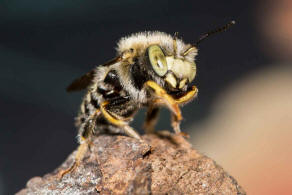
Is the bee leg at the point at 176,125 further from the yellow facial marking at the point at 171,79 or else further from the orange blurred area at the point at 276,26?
the orange blurred area at the point at 276,26

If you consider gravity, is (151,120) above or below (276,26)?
below

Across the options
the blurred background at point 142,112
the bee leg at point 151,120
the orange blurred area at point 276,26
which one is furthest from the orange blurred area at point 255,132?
the bee leg at point 151,120

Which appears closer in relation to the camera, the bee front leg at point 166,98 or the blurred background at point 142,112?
the bee front leg at point 166,98

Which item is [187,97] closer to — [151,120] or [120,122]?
[120,122]

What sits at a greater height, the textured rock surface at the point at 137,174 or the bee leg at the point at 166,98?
the bee leg at the point at 166,98

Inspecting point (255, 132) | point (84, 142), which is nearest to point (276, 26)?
point (255, 132)

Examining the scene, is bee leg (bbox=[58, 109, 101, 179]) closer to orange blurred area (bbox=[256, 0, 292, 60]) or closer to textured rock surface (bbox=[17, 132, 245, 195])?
textured rock surface (bbox=[17, 132, 245, 195])

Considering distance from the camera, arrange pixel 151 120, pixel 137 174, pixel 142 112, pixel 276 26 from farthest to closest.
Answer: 1. pixel 276 26
2. pixel 142 112
3. pixel 151 120
4. pixel 137 174

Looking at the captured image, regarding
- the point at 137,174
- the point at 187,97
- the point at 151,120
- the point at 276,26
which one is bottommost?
the point at 137,174
